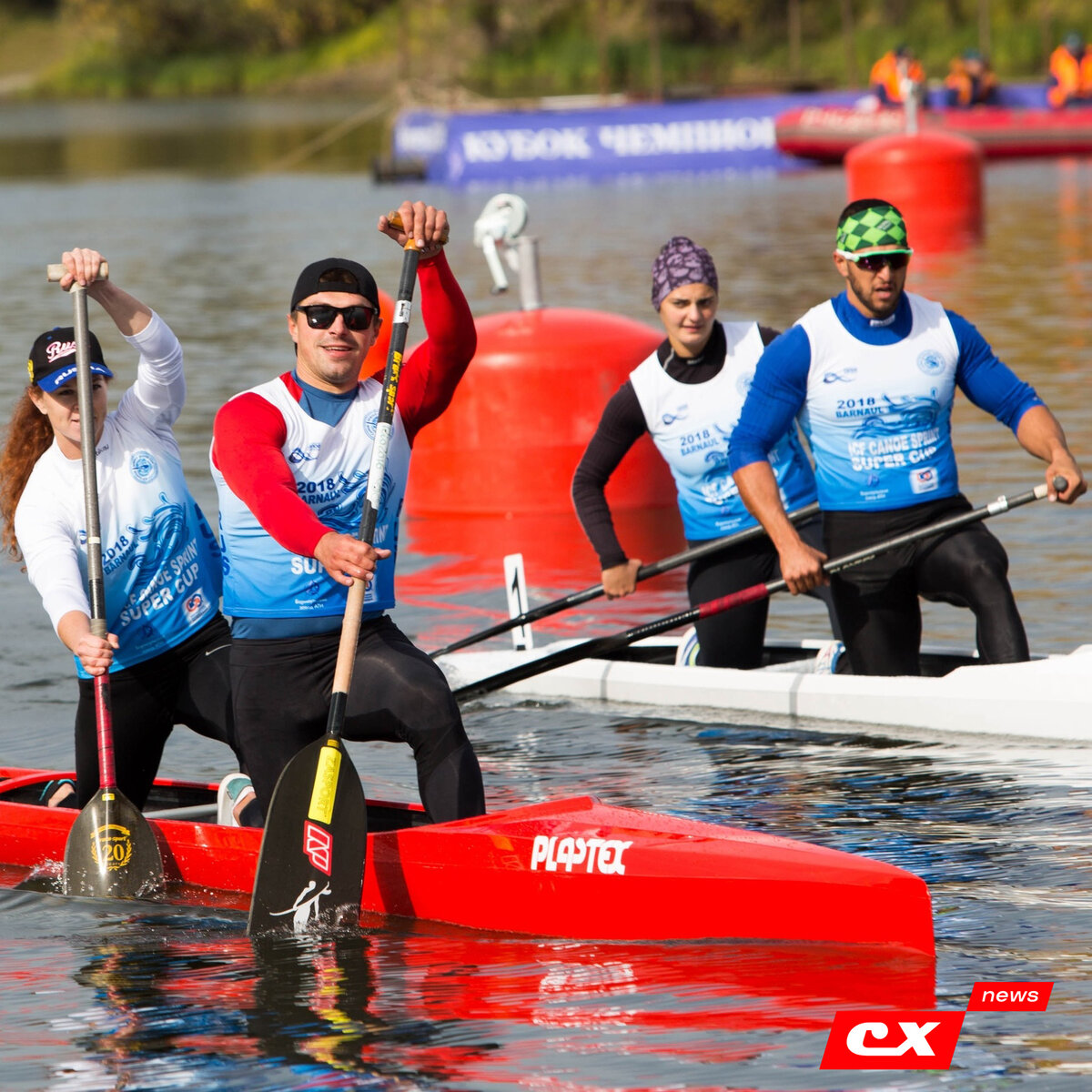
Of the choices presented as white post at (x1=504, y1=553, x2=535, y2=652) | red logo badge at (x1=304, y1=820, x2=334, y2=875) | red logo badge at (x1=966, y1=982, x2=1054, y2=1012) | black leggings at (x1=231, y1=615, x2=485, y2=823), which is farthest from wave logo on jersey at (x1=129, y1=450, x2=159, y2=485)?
red logo badge at (x1=966, y1=982, x2=1054, y2=1012)

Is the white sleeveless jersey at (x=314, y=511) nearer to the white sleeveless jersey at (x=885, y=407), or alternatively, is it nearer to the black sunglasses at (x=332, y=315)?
the black sunglasses at (x=332, y=315)

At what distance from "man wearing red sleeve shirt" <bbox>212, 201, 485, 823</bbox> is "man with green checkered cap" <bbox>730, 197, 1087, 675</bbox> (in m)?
1.73

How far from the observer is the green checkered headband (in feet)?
22.9

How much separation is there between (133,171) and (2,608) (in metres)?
32.1

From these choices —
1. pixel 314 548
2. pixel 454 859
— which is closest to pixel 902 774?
pixel 454 859

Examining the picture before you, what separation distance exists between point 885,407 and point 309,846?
2.77m

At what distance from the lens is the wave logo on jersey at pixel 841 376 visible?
23.8 ft

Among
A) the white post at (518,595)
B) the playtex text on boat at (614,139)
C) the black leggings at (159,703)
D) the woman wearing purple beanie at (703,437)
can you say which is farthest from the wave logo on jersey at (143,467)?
the playtex text on boat at (614,139)

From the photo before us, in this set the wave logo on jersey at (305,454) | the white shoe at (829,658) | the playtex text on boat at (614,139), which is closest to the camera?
the wave logo on jersey at (305,454)

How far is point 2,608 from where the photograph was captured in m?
10.5

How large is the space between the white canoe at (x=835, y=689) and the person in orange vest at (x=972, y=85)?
25261 millimetres

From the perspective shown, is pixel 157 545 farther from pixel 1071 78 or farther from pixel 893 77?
pixel 1071 78

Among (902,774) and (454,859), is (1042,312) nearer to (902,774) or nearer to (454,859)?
(902,774)

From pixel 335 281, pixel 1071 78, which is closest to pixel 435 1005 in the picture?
pixel 335 281
